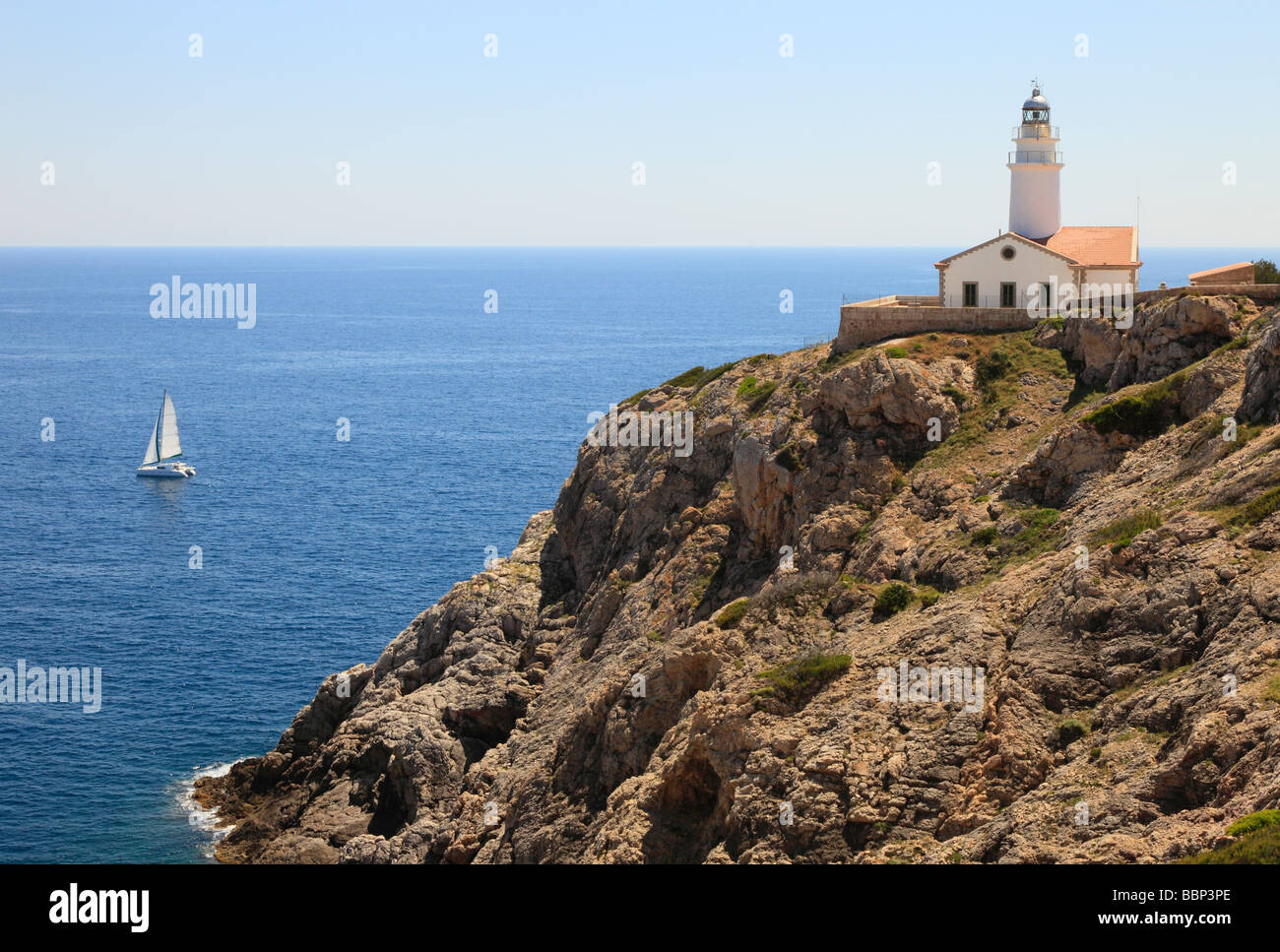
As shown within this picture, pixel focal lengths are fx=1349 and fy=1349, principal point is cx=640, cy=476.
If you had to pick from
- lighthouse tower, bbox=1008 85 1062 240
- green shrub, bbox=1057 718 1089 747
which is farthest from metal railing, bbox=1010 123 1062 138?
green shrub, bbox=1057 718 1089 747

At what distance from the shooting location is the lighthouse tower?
207 ft

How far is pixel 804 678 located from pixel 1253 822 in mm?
16595

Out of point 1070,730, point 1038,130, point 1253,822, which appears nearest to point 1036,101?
point 1038,130

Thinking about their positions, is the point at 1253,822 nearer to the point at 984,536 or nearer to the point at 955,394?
the point at 984,536

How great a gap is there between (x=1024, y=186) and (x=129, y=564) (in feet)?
228

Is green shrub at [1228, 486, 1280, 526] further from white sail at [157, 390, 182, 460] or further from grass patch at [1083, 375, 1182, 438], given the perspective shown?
white sail at [157, 390, 182, 460]

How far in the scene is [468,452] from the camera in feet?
454

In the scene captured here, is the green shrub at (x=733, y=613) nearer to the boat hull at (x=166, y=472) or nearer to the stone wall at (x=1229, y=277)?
the stone wall at (x=1229, y=277)

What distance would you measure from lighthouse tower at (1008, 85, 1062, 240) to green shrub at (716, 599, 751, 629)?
27.0 metres

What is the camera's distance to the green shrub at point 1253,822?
74.0 ft

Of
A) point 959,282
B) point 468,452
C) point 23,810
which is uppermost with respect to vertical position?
point 959,282

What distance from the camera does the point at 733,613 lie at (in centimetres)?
4650
